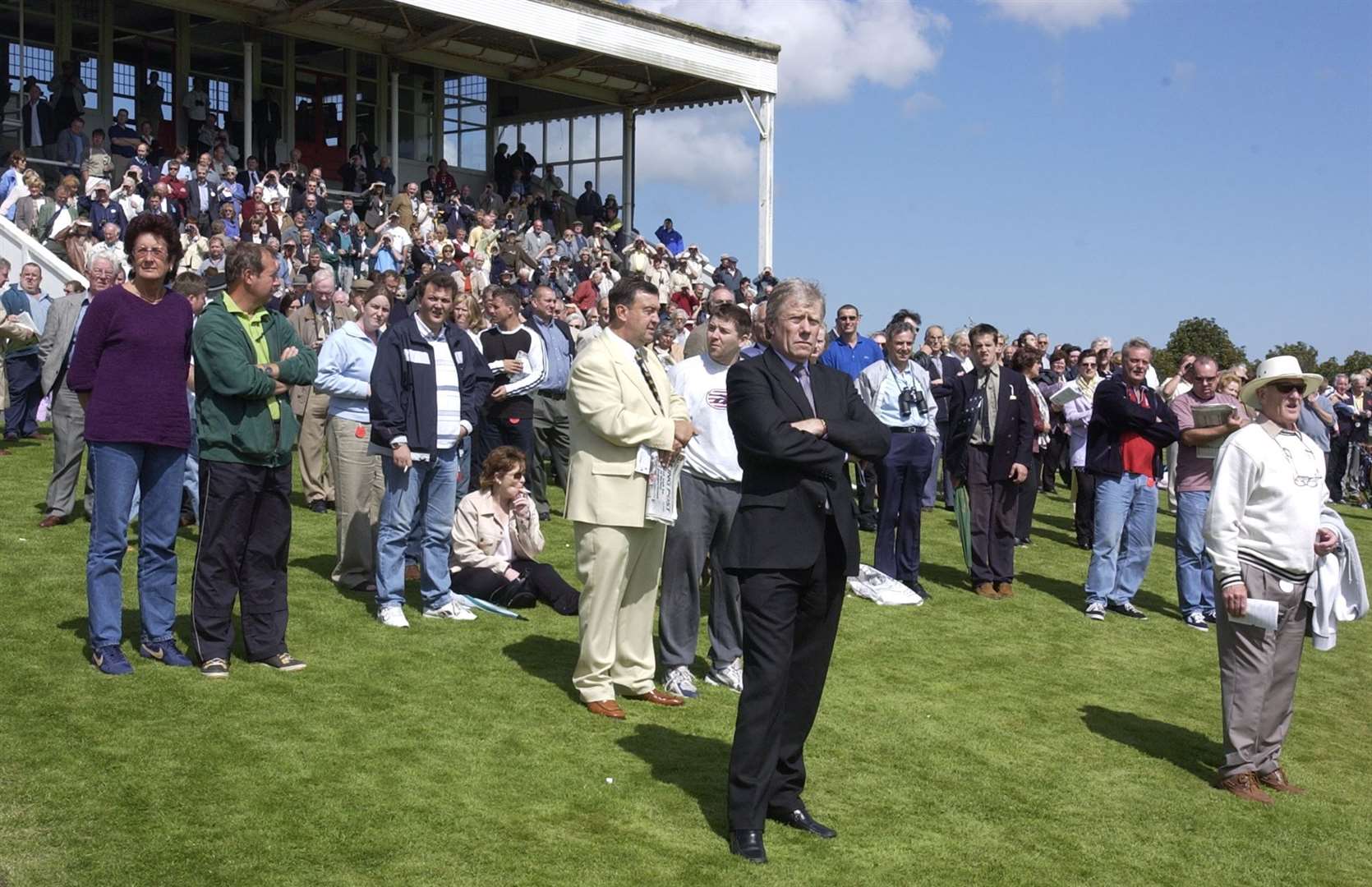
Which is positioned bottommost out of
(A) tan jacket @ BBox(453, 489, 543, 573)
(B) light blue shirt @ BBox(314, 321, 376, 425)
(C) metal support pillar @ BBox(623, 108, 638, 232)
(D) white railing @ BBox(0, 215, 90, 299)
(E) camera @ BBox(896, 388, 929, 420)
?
(A) tan jacket @ BBox(453, 489, 543, 573)

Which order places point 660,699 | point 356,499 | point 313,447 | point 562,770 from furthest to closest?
point 313,447, point 356,499, point 660,699, point 562,770

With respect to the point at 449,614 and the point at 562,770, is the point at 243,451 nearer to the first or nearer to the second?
the point at 562,770

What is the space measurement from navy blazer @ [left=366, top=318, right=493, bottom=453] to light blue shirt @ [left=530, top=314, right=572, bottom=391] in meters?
3.80

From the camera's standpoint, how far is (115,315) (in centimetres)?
657

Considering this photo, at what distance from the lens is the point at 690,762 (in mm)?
6332

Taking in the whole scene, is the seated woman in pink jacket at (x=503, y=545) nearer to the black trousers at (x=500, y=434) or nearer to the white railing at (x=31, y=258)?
the black trousers at (x=500, y=434)

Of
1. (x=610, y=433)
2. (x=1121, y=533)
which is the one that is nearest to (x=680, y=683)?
(x=610, y=433)

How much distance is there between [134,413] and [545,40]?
21.9 meters

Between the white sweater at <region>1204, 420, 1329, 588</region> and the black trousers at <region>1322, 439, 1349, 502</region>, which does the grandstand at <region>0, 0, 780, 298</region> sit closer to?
the black trousers at <region>1322, 439, 1349, 502</region>

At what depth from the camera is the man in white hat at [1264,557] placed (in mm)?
6578

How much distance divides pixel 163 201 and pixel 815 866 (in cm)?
1638

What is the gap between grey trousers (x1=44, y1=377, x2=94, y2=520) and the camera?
10.2 m

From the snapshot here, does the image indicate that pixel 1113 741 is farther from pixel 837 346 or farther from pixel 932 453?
pixel 837 346

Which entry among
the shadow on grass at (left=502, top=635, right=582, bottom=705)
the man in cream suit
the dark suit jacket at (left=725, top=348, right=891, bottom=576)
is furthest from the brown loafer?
the dark suit jacket at (left=725, top=348, right=891, bottom=576)
